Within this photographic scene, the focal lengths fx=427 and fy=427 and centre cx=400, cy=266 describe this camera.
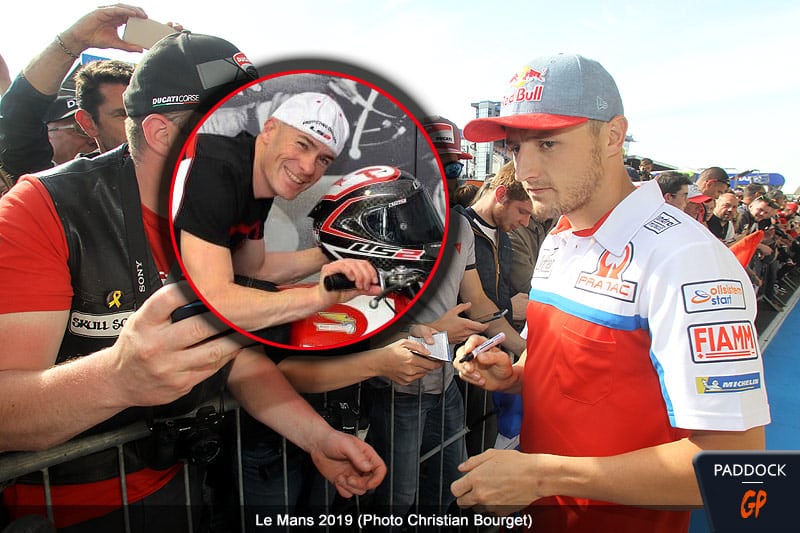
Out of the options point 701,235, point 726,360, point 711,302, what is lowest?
point 726,360

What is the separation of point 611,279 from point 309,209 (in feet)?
2.68

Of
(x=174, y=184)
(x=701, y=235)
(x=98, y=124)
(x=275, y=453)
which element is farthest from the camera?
(x=98, y=124)

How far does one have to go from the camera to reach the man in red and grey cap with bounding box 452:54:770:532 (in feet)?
2.98

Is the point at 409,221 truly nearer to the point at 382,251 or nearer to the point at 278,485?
the point at 382,251

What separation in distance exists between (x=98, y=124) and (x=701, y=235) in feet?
6.07

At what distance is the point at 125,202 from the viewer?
84 centimetres

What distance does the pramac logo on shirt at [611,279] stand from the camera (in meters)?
1.04

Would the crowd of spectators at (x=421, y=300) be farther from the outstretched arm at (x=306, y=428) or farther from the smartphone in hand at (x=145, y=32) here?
the smartphone in hand at (x=145, y=32)

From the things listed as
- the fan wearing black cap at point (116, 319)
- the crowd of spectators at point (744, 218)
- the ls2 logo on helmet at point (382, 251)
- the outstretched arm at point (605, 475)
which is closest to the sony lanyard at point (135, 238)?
the fan wearing black cap at point (116, 319)

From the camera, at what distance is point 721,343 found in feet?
2.92

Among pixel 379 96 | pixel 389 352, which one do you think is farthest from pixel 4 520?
pixel 379 96

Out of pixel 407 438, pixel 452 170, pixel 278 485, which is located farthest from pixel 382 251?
pixel 407 438

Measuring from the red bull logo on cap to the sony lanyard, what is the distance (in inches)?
38.8

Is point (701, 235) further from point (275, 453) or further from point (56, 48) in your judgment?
point (56, 48)
